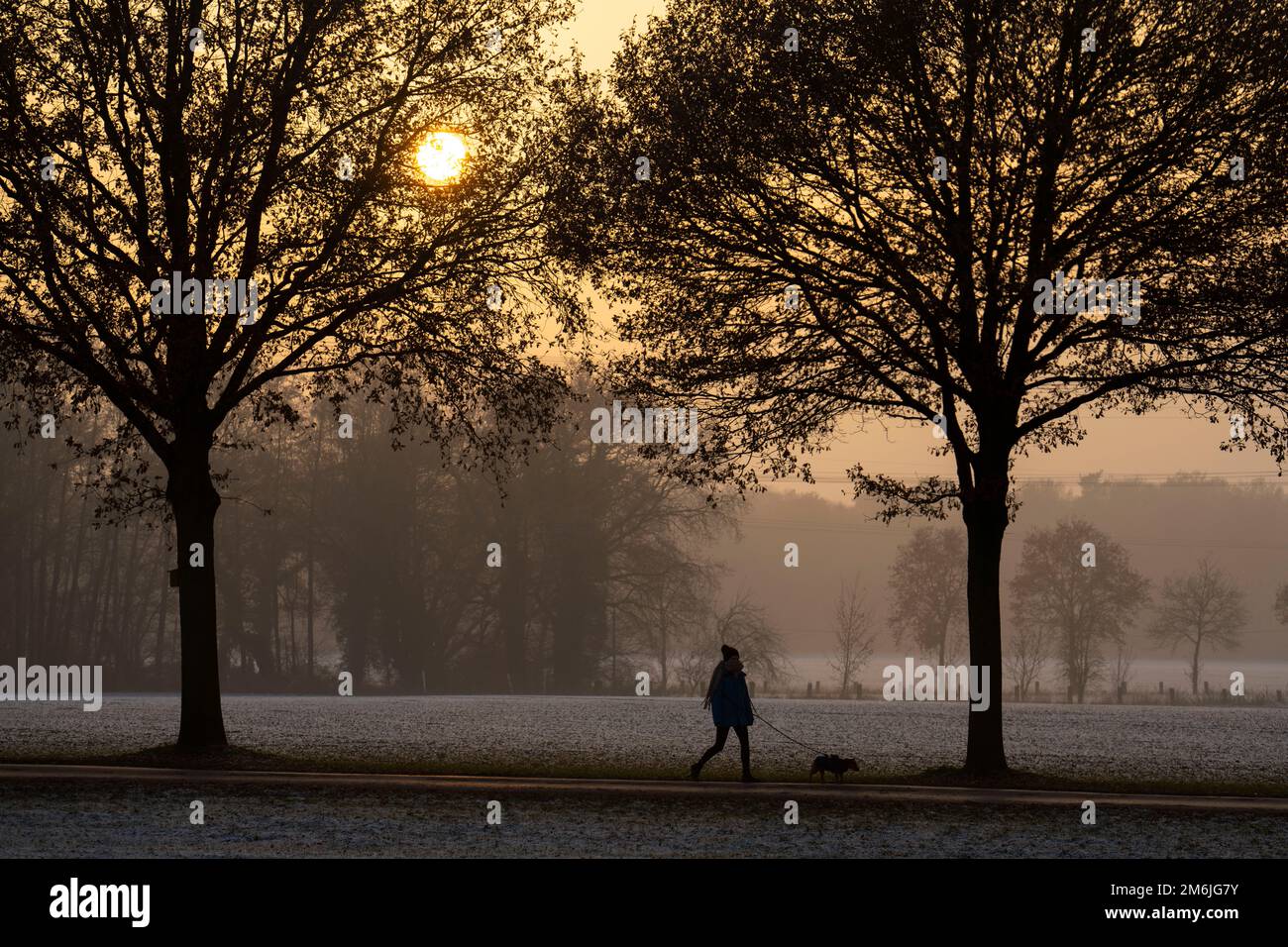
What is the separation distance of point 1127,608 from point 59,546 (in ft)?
203

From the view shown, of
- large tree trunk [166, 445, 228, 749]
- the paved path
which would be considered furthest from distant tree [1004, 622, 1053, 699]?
the paved path

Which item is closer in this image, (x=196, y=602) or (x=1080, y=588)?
(x=196, y=602)

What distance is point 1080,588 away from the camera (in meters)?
96.4

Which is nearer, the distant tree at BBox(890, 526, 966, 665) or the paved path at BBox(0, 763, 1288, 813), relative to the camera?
the paved path at BBox(0, 763, 1288, 813)

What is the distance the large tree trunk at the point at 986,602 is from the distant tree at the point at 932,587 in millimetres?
73107

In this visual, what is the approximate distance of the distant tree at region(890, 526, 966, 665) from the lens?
9950 cm

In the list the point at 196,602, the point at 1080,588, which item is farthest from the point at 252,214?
the point at 1080,588

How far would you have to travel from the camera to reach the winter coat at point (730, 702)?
2198 cm

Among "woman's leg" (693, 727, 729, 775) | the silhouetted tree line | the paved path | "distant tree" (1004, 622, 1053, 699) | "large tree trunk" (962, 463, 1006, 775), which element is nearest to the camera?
the paved path

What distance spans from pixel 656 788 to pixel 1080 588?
260ft

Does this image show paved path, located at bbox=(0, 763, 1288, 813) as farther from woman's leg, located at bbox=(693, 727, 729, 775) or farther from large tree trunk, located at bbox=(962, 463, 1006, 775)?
large tree trunk, located at bbox=(962, 463, 1006, 775)

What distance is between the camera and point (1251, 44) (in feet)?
75.4

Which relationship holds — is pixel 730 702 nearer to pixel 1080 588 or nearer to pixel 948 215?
pixel 948 215

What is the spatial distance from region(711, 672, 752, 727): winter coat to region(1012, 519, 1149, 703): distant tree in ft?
235
